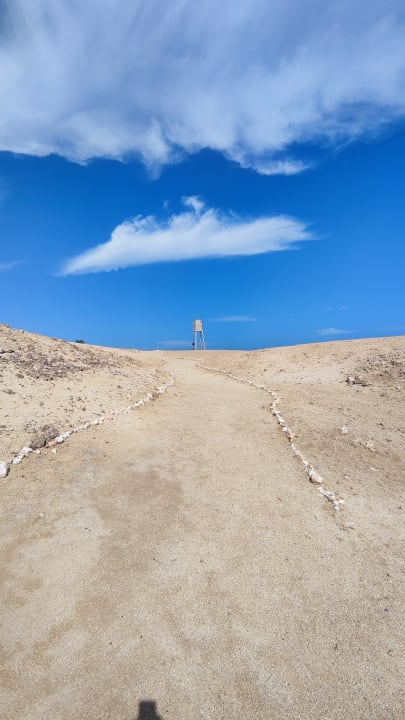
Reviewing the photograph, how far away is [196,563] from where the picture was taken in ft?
18.7

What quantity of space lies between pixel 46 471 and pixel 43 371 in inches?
244

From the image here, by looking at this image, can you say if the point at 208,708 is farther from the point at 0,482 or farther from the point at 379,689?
the point at 0,482

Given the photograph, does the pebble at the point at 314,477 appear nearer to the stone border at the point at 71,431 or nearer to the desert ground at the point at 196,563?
the desert ground at the point at 196,563

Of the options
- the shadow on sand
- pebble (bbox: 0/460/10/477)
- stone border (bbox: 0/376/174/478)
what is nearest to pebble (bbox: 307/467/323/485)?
the shadow on sand

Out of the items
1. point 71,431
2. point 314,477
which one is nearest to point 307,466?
point 314,477

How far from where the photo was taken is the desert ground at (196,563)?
391cm

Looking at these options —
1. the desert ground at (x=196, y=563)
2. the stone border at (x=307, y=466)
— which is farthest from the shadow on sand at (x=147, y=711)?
the stone border at (x=307, y=466)

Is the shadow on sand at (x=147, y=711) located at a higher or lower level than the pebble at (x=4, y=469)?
lower

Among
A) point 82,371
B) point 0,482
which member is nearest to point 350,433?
point 0,482

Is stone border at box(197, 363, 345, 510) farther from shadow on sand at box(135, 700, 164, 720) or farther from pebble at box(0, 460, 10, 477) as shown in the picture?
pebble at box(0, 460, 10, 477)

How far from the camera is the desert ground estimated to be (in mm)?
3914

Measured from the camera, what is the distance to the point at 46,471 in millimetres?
8156

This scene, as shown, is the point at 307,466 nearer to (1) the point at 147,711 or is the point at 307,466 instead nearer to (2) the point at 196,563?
(2) the point at 196,563

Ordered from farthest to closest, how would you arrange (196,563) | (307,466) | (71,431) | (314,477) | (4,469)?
(71,431)
(307,466)
(314,477)
(4,469)
(196,563)
